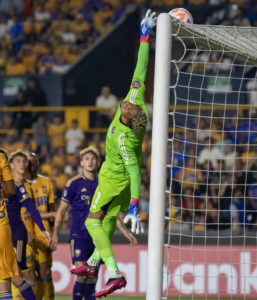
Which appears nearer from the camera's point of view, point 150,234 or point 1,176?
point 150,234

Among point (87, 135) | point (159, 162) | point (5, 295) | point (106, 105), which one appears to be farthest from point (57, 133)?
point (159, 162)

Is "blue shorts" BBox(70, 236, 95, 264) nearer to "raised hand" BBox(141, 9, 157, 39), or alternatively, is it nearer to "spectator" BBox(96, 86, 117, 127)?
"raised hand" BBox(141, 9, 157, 39)

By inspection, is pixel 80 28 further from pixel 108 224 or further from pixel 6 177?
pixel 6 177

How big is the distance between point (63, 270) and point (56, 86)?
5.82 metres

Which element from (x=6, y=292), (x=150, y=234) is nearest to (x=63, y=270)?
(x=6, y=292)

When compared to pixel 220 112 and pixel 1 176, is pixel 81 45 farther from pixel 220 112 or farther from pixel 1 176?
pixel 1 176

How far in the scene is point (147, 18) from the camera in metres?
6.83

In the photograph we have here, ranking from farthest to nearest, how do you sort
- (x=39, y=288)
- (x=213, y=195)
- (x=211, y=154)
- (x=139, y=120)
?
(x=211, y=154)
(x=213, y=195)
(x=39, y=288)
(x=139, y=120)

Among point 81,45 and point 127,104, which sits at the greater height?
point 81,45

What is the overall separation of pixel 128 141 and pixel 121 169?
0.35 m

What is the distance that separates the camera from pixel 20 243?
27.5 feet

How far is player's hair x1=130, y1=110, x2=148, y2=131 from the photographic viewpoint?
6.71 metres

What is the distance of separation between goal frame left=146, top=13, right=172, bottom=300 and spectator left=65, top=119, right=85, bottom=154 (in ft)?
29.6

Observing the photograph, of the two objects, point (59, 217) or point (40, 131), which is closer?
point (59, 217)
